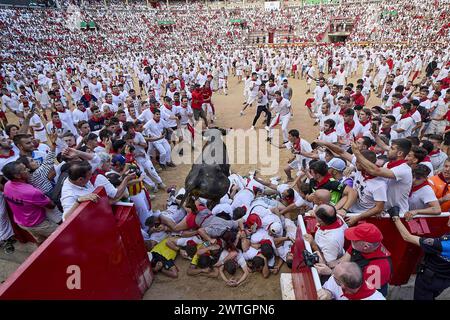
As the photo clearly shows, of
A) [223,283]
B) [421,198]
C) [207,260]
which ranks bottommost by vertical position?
[223,283]

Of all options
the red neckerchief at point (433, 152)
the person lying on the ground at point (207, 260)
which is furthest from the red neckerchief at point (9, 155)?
the red neckerchief at point (433, 152)

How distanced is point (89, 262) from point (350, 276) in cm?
246

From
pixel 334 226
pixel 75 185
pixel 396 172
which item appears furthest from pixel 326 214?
pixel 75 185

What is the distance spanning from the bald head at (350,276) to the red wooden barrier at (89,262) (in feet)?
7.69

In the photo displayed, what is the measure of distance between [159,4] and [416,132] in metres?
48.9

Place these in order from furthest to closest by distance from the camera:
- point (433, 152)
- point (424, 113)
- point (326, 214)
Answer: point (424, 113) → point (433, 152) → point (326, 214)

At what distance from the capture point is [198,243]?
15.1 feet

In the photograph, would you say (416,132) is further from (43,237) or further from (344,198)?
(43,237)

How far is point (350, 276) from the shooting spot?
7.06 ft

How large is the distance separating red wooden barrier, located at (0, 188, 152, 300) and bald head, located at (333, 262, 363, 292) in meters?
2.34

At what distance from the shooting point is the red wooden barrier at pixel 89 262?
2.11 m

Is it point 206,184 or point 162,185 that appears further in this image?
point 162,185

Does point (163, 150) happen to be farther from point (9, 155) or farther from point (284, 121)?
point (284, 121)
